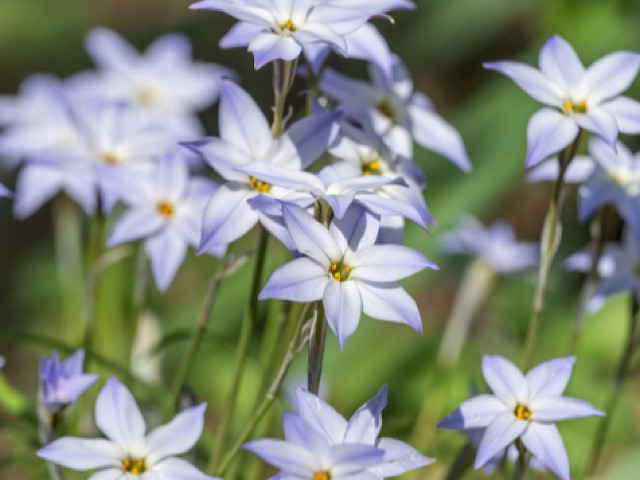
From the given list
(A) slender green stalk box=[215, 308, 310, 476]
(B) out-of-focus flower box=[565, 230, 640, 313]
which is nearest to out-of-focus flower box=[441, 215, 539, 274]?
(B) out-of-focus flower box=[565, 230, 640, 313]

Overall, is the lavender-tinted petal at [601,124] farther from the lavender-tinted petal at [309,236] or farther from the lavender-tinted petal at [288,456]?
the lavender-tinted petal at [288,456]

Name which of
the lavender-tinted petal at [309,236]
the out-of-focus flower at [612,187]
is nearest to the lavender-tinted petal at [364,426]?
the lavender-tinted petal at [309,236]

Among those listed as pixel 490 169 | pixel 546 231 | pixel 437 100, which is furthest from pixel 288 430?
pixel 437 100

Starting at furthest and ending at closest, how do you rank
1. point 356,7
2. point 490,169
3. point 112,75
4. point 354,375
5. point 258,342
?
1. point 258,342
2. point 354,375
3. point 490,169
4. point 112,75
5. point 356,7

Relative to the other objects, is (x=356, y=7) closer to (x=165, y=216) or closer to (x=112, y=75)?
(x=165, y=216)

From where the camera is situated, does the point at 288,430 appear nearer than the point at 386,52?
Yes

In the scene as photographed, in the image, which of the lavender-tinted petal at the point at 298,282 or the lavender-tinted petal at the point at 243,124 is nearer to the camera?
the lavender-tinted petal at the point at 298,282
